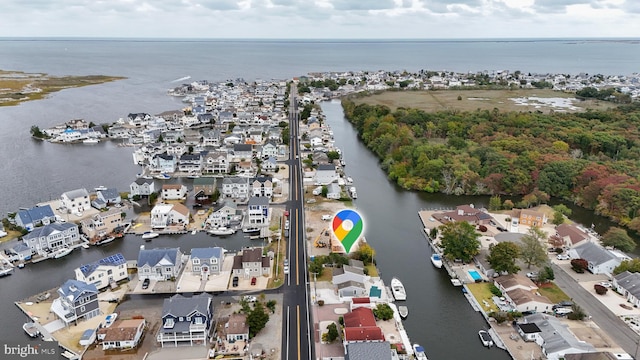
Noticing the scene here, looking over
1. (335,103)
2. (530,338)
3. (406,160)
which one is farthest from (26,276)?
(335,103)

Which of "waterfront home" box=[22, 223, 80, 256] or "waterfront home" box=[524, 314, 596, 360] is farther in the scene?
"waterfront home" box=[22, 223, 80, 256]

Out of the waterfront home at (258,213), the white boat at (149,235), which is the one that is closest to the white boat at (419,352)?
the waterfront home at (258,213)

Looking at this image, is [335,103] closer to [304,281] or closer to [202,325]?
[304,281]

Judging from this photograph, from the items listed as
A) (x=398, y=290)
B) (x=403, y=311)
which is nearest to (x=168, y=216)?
(x=398, y=290)

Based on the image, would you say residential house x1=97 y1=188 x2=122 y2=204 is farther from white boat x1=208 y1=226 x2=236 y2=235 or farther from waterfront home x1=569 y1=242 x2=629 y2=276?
waterfront home x1=569 y1=242 x2=629 y2=276

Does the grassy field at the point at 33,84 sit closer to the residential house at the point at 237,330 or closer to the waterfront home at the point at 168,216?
the waterfront home at the point at 168,216

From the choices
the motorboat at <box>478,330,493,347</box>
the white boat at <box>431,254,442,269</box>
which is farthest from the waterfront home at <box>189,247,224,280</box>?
the motorboat at <box>478,330,493,347</box>
